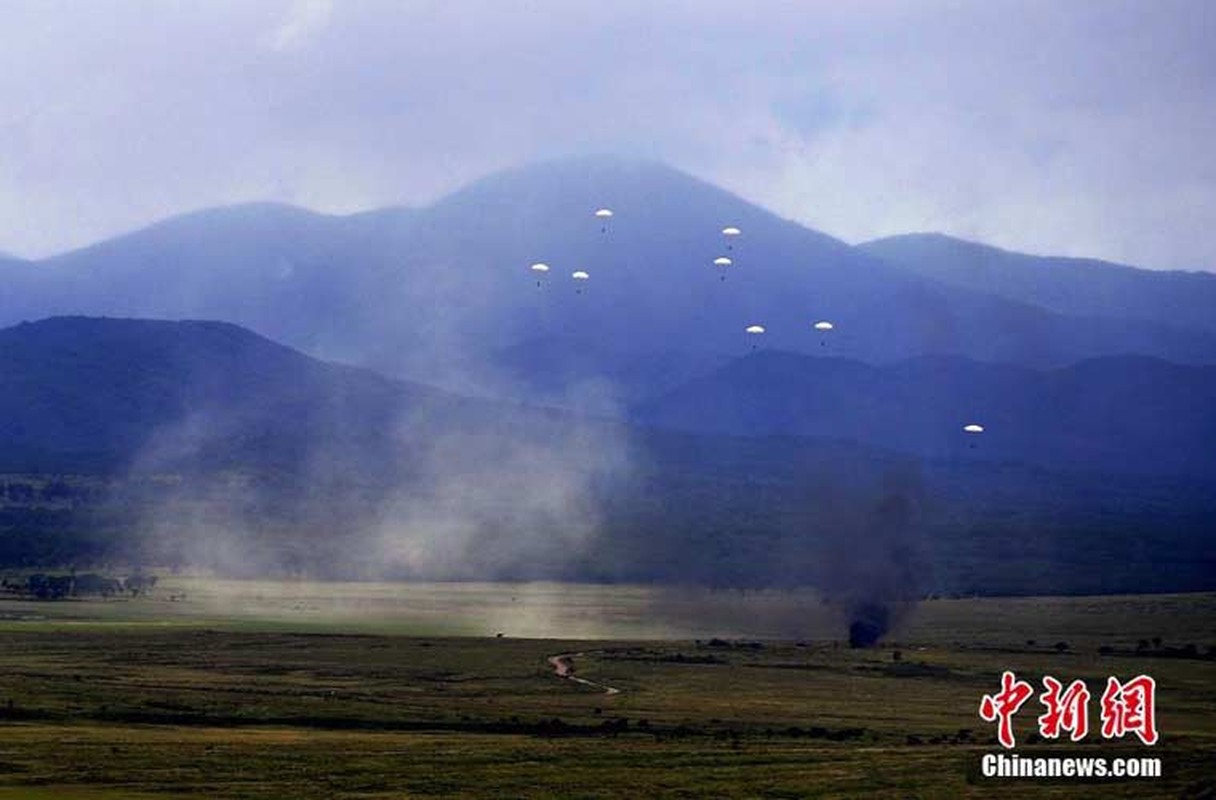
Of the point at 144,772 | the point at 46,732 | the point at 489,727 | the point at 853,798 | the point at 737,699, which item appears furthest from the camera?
the point at 737,699

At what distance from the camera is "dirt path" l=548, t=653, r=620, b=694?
474 feet

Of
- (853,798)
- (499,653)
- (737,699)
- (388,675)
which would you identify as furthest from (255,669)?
(853,798)

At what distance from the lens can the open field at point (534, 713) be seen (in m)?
93.2

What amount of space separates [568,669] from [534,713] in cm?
3315

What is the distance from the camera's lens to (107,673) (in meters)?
147

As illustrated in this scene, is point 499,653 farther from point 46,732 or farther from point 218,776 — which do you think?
point 218,776

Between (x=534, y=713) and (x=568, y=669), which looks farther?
(x=568, y=669)

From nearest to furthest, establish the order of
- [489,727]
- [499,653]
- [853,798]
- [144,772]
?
[853,798] → [144,772] → [489,727] → [499,653]

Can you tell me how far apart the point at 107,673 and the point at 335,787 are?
6190 cm

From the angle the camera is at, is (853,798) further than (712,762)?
No

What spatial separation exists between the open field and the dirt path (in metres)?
1.14

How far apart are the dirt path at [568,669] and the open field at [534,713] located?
3.73ft

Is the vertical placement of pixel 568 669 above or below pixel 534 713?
above

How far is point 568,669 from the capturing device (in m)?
159
